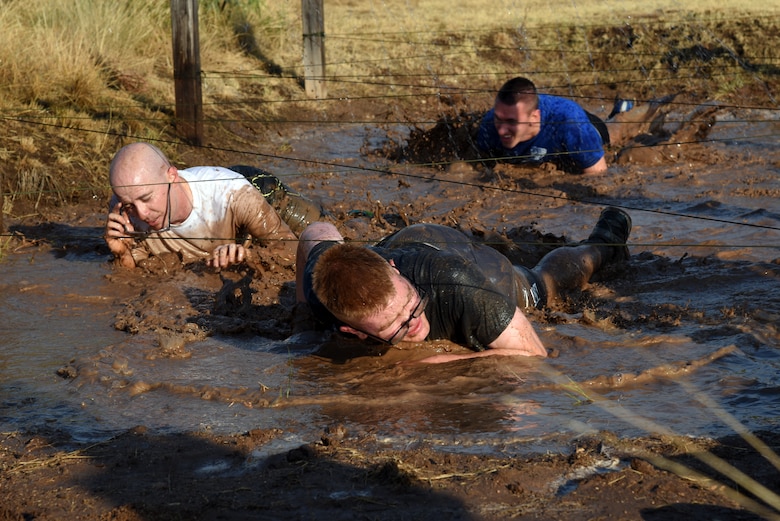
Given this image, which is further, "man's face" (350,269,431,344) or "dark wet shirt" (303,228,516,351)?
"dark wet shirt" (303,228,516,351)

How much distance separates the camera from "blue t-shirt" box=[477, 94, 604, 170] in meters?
10.7

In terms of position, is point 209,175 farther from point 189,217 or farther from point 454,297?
point 454,297

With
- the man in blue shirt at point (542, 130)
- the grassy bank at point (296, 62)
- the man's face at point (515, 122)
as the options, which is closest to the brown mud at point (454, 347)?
the man in blue shirt at point (542, 130)

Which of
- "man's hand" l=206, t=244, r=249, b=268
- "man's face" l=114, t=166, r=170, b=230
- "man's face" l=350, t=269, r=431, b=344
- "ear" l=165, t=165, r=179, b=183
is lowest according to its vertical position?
"man's hand" l=206, t=244, r=249, b=268

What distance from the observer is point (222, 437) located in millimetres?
4527

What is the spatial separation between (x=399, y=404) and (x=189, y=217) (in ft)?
10.3

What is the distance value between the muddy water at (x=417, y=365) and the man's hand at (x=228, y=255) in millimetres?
257

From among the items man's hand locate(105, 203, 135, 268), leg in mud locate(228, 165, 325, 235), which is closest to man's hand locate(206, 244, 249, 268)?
man's hand locate(105, 203, 135, 268)

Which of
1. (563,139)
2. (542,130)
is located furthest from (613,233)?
(542,130)

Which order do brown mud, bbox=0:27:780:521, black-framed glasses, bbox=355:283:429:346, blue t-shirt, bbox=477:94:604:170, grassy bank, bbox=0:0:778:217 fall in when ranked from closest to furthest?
brown mud, bbox=0:27:780:521, black-framed glasses, bbox=355:283:429:346, grassy bank, bbox=0:0:778:217, blue t-shirt, bbox=477:94:604:170

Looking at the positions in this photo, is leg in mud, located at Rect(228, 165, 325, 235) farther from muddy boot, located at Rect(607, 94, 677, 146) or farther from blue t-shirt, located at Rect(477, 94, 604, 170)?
muddy boot, located at Rect(607, 94, 677, 146)

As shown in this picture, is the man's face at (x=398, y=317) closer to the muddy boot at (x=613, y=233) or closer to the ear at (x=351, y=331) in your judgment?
the ear at (x=351, y=331)

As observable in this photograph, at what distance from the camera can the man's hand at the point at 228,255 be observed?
713 cm

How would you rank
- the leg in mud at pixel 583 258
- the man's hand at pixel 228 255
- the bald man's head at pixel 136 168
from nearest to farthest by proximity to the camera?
the leg in mud at pixel 583 258, the bald man's head at pixel 136 168, the man's hand at pixel 228 255
